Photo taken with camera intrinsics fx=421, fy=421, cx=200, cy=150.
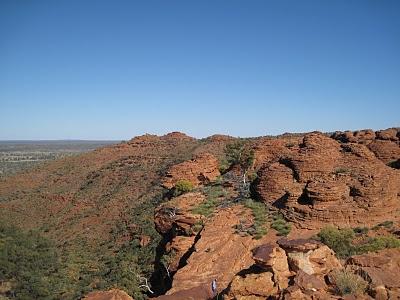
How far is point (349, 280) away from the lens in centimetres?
1062

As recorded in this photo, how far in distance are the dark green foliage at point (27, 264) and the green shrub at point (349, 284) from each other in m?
24.8

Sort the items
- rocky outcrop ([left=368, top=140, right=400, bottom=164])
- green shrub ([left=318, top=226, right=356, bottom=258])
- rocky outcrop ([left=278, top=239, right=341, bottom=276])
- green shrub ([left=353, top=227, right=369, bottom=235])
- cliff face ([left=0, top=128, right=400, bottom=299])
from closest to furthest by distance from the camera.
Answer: rocky outcrop ([left=278, top=239, right=341, bottom=276]), cliff face ([left=0, top=128, right=400, bottom=299]), green shrub ([left=318, top=226, right=356, bottom=258]), green shrub ([left=353, top=227, right=369, bottom=235]), rocky outcrop ([left=368, top=140, right=400, bottom=164])

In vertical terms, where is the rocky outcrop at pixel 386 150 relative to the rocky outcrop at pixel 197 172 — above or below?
above

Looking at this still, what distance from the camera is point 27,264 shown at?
3591 centimetres

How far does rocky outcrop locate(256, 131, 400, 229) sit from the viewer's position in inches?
896

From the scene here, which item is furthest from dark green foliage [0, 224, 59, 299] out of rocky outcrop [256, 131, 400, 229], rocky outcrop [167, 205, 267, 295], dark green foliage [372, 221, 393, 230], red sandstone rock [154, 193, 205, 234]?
dark green foliage [372, 221, 393, 230]

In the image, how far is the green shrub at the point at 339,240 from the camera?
65.2ft

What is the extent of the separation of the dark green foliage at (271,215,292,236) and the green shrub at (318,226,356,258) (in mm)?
2136

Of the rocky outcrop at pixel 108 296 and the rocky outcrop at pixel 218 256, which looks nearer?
the rocky outcrop at pixel 108 296

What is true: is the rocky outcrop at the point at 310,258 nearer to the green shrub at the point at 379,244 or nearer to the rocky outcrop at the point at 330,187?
the green shrub at the point at 379,244

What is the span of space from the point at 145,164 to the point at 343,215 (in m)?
44.7

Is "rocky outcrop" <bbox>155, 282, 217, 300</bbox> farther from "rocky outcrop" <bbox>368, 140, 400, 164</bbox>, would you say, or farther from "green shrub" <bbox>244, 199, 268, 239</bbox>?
"rocky outcrop" <bbox>368, 140, 400, 164</bbox>

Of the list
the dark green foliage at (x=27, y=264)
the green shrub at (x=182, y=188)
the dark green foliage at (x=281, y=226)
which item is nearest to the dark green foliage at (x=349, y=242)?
the dark green foliage at (x=281, y=226)

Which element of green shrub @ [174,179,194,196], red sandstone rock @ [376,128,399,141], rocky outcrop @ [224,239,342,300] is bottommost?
green shrub @ [174,179,194,196]
